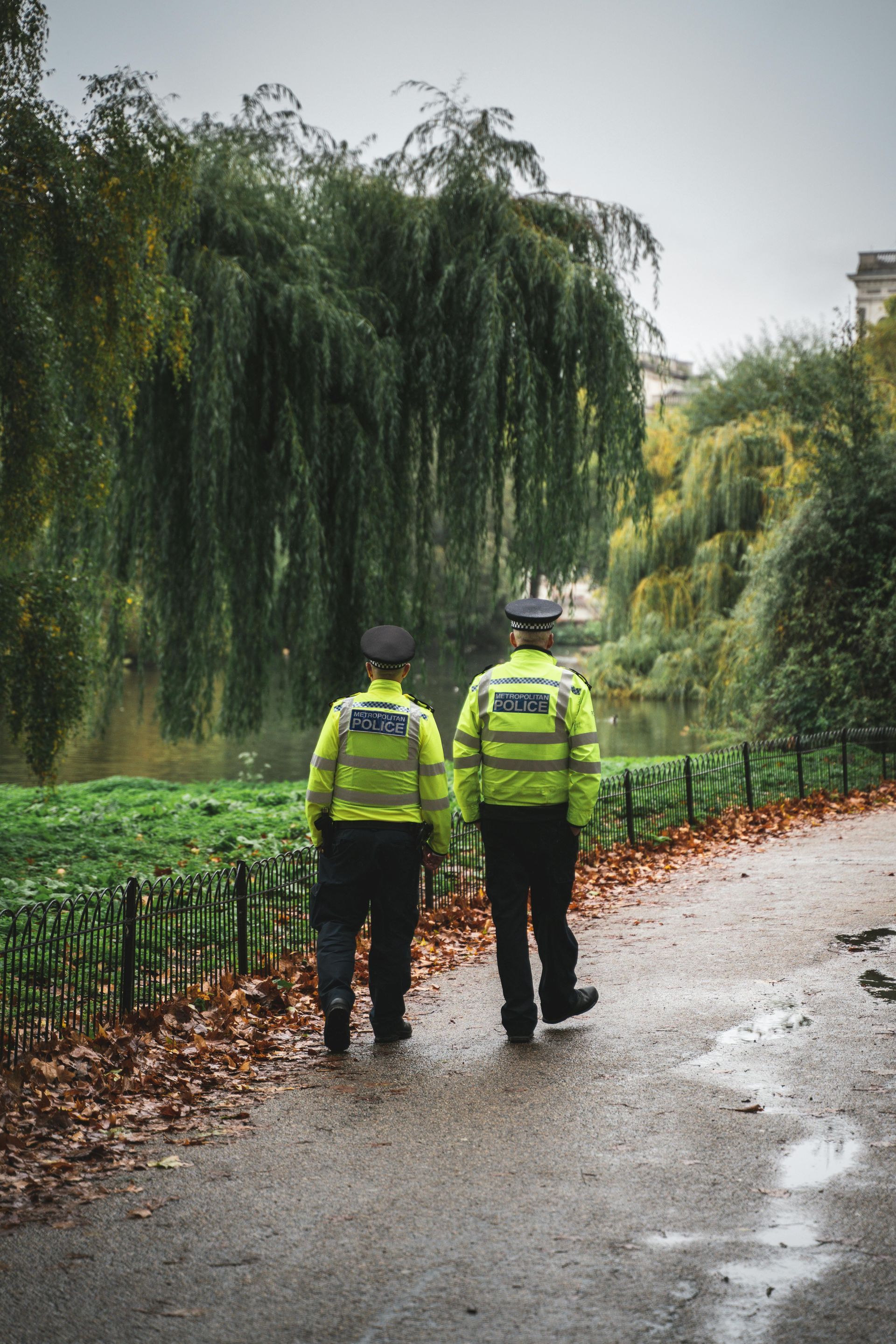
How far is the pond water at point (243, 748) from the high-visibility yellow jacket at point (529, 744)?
10850 mm

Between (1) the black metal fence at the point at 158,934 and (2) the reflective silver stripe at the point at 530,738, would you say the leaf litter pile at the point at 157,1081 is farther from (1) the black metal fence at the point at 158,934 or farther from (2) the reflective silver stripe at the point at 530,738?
(2) the reflective silver stripe at the point at 530,738

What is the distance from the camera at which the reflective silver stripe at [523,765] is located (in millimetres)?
5852

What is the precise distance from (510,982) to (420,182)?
455 inches

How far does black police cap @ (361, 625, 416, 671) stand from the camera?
5.96 m

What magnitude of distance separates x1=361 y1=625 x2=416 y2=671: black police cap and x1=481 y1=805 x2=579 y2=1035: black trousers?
2.72ft

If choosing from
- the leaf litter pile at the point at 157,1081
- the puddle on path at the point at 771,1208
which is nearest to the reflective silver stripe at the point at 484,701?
the leaf litter pile at the point at 157,1081

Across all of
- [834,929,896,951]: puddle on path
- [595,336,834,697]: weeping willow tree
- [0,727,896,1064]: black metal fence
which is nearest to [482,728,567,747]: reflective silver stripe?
[0,727,896,1064]: black metal fence

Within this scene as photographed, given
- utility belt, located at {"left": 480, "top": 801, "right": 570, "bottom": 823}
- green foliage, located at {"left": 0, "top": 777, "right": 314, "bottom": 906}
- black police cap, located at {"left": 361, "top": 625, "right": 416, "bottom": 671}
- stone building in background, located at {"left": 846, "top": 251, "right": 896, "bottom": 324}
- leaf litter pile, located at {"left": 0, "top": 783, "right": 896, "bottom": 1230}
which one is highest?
stone building in background, located at {"left": 846, "top": 251, "right": 896, "bottom": 324}

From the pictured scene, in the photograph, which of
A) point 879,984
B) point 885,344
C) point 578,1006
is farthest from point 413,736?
point 885,344

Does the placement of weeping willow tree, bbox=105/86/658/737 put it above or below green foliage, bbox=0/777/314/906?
above

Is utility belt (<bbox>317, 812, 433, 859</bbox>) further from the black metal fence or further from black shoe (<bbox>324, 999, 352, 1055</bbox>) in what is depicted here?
the black metal fence

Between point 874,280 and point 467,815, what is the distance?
70.2 metres

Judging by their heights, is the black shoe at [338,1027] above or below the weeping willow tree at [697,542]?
below

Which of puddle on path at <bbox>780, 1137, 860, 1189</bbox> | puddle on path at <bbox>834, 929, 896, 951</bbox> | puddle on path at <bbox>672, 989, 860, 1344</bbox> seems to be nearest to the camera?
puddle on path at <bbox>672, 989, 860, 1344</bbox>
